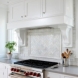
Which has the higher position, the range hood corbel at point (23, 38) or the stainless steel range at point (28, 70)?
the range hood corbel at point (23, 38)

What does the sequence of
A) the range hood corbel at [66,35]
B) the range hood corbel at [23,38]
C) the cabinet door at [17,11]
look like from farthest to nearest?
1. the range hood corbel at [23,38]
2. the cabinet door at [17,11]
3. the range hood corbel at [66,35]

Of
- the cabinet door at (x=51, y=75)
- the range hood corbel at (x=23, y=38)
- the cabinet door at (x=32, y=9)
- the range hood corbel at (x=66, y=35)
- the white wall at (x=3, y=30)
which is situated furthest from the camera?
the white wall at (x=3, y=30)

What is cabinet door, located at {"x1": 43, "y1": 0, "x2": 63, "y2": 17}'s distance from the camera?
2.29 meters

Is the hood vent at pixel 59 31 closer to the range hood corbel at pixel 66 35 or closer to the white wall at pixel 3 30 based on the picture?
the range hood corbel at pixel 66 35

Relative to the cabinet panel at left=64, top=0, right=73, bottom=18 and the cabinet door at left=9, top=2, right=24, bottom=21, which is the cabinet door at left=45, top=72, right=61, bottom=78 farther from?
the cabinet door at left=9, top=2, right=24, bottom=21

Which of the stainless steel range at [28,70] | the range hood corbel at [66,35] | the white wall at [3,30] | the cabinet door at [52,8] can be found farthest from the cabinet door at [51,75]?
the white wall at [3,30]

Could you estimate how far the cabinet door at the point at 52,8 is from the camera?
2.29 m

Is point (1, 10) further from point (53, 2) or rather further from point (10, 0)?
point (53, 2)

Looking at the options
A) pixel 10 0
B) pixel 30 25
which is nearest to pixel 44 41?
pixel 30 25

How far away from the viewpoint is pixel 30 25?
8.75 ft

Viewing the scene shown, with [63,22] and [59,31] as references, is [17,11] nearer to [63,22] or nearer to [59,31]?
[59,31]

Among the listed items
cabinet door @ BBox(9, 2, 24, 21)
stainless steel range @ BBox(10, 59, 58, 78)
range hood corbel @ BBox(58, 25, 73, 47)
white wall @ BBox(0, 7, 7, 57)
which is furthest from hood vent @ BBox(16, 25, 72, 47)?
white wall @ BBox(0, 7, 7, 57)

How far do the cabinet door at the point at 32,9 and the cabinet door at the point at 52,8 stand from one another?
5.8 inches

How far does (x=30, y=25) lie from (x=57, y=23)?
2.12ft
